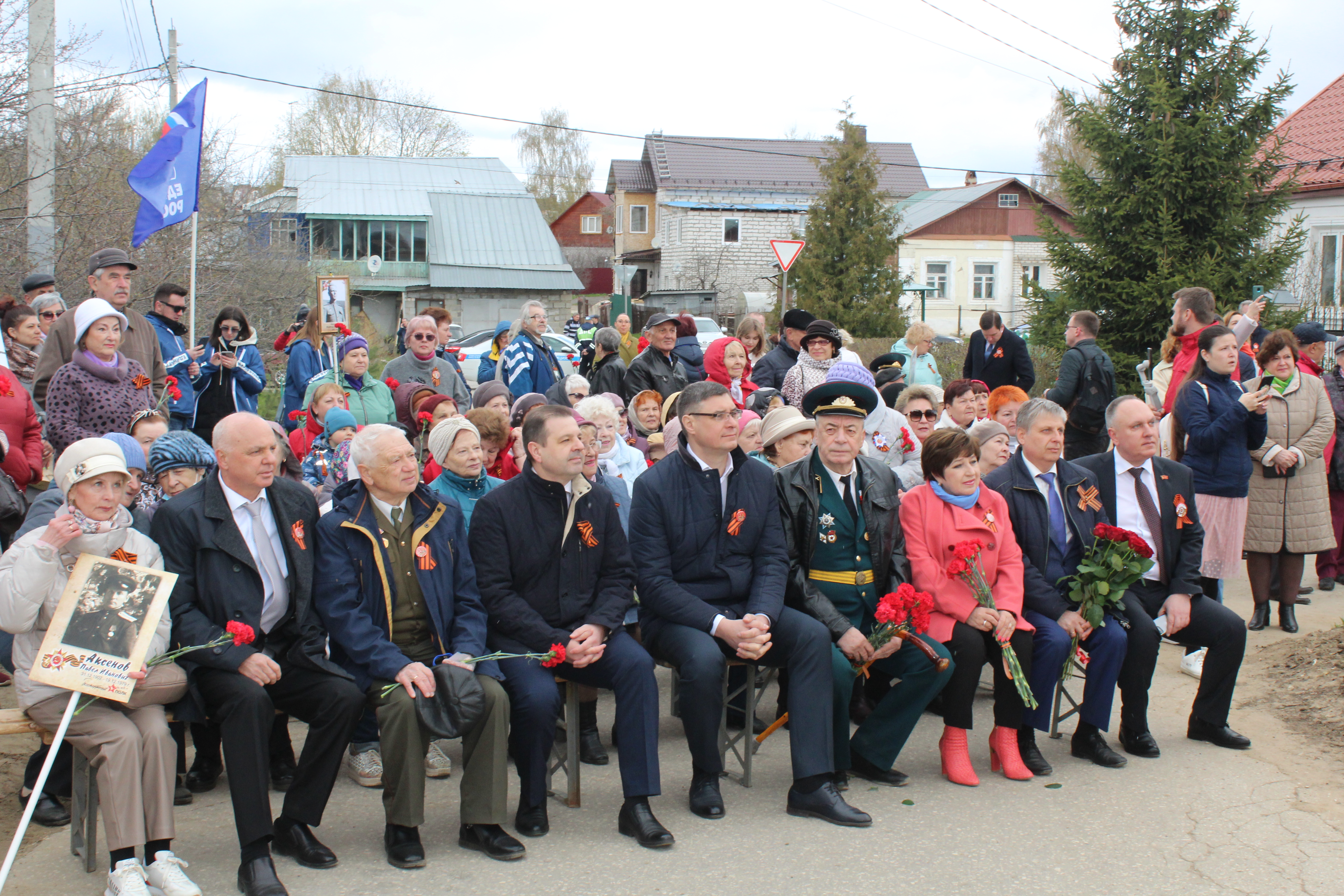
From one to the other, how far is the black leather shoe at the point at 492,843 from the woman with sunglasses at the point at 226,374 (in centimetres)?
516

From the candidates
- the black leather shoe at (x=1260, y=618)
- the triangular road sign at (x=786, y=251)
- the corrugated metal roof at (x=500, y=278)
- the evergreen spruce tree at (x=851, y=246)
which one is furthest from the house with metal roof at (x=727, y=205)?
the black leather shoe at (x=1260, y=618)

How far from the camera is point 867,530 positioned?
195 inches

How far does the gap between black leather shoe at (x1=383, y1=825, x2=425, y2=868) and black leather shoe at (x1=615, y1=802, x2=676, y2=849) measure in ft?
2.59

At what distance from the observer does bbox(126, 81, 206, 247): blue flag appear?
8.85 metres

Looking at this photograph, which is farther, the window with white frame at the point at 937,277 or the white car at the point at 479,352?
the window with white frame at the point at 937,277

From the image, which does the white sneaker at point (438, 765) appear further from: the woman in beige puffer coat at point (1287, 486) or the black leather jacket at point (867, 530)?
the woman in beige puffer coat at point (1287, 486)

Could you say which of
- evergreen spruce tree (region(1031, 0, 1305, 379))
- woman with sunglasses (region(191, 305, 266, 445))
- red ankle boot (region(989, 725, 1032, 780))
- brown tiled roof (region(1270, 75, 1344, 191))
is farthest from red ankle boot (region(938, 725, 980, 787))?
brown tiled roof (region(1270, 75, 1344, 191))

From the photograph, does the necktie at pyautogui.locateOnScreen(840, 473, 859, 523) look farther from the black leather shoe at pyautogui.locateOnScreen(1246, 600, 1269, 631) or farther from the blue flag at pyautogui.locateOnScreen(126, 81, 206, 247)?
the blue flag at pyautogui.locateOnScreen(126, 81, 206, 247)

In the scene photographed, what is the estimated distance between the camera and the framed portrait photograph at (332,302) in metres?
8.22

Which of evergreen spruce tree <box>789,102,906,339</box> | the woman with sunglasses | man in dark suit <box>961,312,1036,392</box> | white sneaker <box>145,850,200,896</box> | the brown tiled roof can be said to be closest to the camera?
white sneaker <box>145,850,200,896</box>

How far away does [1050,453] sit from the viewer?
5.27 m

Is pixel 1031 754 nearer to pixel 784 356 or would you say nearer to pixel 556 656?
pixel 556 656

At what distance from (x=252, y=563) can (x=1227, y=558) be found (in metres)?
5.91

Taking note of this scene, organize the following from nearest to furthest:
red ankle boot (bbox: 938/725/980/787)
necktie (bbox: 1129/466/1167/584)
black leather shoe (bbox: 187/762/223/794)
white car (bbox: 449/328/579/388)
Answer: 1. black leather shoe (bbox: 187/762/223/794)
2. red ankle boot (bbox: 938/725/980/787)
3. necktie (bbox: 1129/466/1167/584)
4. white car (bbox: 449/328/579/388)
